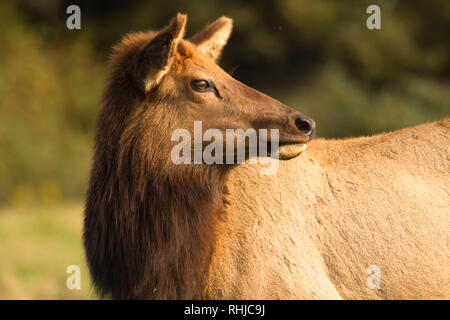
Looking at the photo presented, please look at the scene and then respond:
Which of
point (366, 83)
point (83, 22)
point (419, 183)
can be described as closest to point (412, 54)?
point (366, 83)

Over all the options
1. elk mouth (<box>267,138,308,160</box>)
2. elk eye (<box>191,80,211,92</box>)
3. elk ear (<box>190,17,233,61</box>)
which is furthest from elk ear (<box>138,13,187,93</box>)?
elk mouth (<box>267,138,308,160</box>)

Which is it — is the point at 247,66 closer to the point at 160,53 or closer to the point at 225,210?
the point at 225,210

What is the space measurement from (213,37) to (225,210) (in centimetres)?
176

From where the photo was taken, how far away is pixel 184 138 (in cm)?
545

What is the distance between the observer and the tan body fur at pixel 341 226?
5395 mm

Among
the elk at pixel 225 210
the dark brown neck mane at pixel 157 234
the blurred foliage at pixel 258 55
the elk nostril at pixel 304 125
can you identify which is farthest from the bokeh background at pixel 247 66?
the elk nostril at pixel 304 125

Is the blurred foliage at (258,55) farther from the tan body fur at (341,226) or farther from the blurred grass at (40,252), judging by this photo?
the tan body fur at (341,226)

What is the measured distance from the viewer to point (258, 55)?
95.3ft

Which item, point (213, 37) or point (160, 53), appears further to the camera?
point (213, 37)

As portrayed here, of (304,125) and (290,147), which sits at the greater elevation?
(304,125)

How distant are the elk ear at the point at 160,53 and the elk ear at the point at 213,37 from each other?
83 cm

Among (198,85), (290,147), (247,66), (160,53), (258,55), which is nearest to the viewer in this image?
(160,53)

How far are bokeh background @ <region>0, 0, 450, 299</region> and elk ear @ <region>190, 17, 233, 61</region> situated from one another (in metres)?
14.6

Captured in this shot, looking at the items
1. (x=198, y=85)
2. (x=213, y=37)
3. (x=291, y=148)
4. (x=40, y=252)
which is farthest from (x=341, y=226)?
(x=40, y=252)
